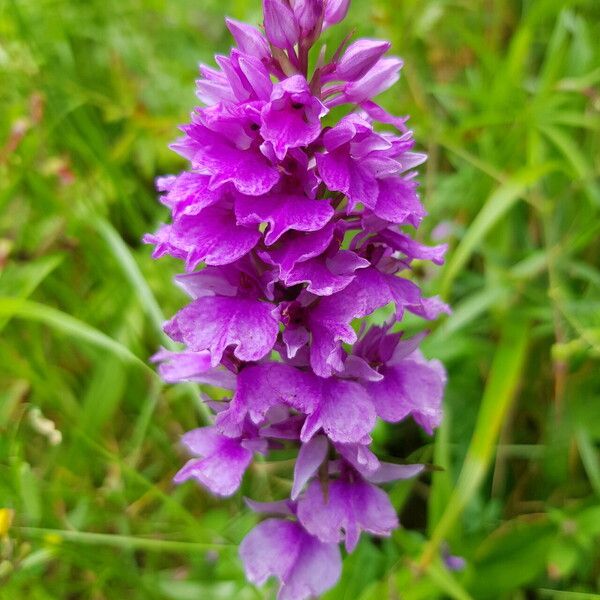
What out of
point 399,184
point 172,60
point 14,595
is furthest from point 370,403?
point 172,60

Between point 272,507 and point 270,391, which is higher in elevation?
point 270,391

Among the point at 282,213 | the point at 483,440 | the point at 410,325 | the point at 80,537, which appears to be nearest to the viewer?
the point at 282,213

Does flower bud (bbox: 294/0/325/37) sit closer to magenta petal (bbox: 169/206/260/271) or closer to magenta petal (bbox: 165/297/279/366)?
magenta petal (bbox: 169/206/260/271)

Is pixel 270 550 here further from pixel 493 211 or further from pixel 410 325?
pixel 493 211

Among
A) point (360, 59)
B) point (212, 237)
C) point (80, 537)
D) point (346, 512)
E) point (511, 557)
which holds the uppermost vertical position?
point (360, 59)

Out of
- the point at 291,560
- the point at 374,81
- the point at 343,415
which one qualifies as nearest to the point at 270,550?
the point at 291,560

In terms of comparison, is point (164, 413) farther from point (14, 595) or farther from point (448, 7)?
point (448, 7)

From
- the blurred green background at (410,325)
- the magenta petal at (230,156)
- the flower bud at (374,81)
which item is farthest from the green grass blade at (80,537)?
the flower bud at (374,81)

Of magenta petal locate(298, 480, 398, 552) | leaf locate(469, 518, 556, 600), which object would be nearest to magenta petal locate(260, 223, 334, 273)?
magenta petal locate(298, 480, 398, 552)
